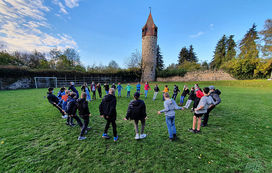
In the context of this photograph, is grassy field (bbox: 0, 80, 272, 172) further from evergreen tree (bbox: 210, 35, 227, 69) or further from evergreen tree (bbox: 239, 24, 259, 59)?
evergreen tree (bbox: 210, 35, 227, 69)

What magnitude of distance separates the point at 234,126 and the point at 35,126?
965 cm

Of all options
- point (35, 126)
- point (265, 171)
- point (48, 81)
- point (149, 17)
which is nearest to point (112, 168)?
point (265, 171)

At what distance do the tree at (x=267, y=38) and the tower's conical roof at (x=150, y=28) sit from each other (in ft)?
91.9

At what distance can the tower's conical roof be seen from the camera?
33219 millimetres

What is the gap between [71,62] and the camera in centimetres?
3994

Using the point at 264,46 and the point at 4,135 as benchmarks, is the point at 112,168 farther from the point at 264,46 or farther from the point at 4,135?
the point at 264,46

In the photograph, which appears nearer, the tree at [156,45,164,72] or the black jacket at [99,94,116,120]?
the black jacket at [99,94,116,120]

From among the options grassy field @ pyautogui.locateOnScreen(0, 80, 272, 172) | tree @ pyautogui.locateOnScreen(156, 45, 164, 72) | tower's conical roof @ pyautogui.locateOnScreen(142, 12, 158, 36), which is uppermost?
tower's conical roof @ pyautogui.locateOnScreen(142, 12, 158, 36)

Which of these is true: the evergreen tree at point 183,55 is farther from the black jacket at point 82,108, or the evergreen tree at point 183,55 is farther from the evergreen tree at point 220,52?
the black jacket at point 82,108

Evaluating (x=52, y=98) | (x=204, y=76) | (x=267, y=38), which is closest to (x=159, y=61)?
(x=204, y=76)

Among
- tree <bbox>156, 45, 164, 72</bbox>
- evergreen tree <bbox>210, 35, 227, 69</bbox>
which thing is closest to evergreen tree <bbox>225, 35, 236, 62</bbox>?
evergreen tree <bbox>210, 35, 227, 69</bbox>

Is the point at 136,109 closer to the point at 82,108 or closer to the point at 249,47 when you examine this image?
the point at 82,108

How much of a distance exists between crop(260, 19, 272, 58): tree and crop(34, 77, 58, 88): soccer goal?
5477cm

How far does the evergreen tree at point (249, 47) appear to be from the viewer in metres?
29.7
